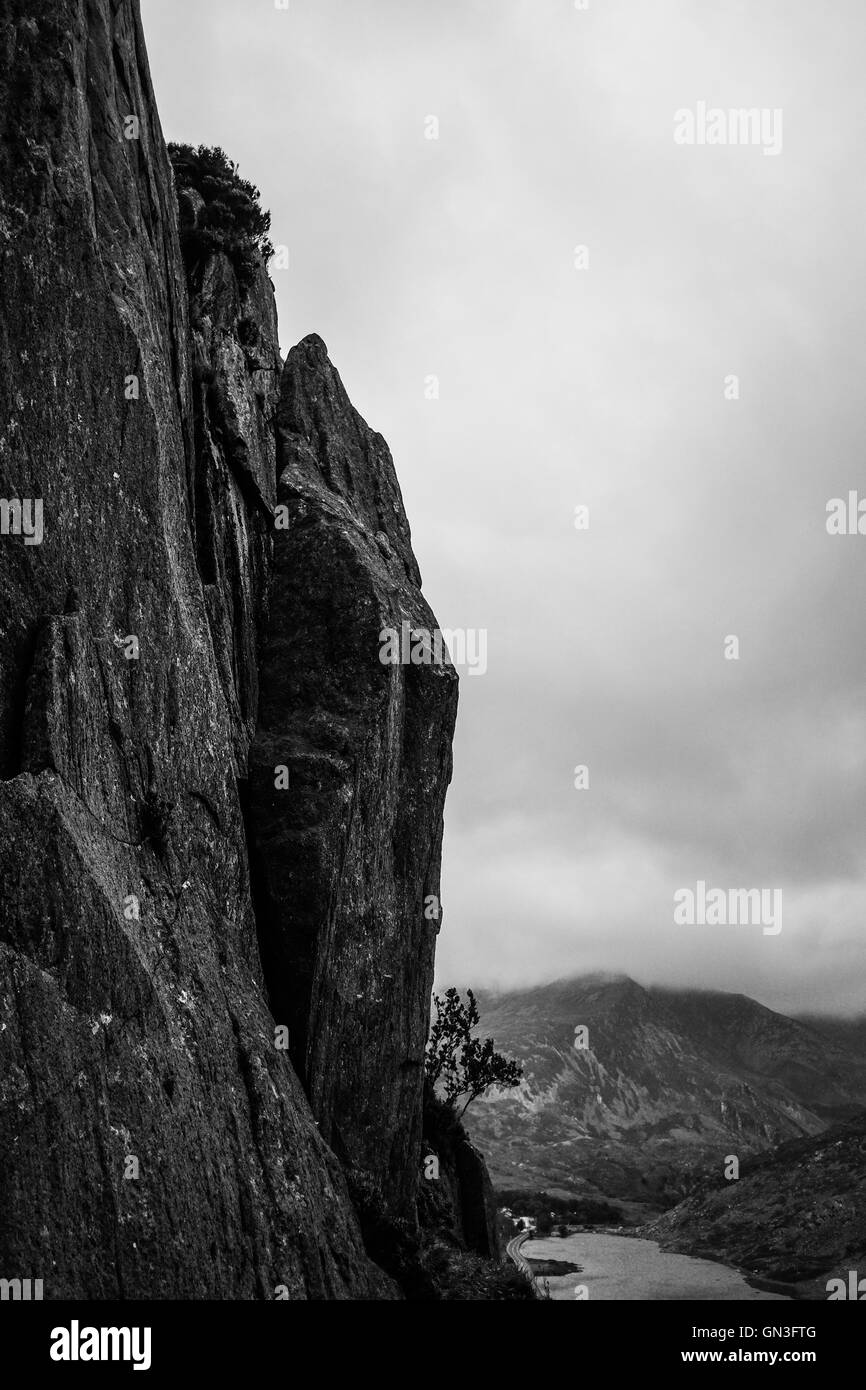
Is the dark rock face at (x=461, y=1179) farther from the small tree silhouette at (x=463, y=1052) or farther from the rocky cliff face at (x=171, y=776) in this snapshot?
the rocky cliff face at (x=171, y=776)

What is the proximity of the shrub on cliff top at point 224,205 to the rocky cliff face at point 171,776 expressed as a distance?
49.8 inches

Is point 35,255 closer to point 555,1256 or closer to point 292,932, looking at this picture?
point 292,932

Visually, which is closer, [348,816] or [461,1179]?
[348,816]

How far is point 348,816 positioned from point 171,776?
8.82m

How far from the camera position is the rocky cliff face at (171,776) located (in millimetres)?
21219

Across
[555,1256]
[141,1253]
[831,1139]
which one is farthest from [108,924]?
[831,1139]

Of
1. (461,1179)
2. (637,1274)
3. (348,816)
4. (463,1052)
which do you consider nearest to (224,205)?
(348,816)

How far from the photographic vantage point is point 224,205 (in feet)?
150

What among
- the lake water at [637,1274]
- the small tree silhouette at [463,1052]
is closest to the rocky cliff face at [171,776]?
the small tree silhouette at [463,1052]

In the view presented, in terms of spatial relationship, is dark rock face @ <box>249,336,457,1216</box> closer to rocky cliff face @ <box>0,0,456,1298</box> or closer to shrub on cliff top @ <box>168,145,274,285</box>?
rocky cliff face @ <box>0,0,456,1298</box>

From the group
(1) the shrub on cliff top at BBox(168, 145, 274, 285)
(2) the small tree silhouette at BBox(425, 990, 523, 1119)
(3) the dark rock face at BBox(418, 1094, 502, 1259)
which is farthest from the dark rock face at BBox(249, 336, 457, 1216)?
(2) the small tree silhouette at BBox(425, 990, 523, 1119)

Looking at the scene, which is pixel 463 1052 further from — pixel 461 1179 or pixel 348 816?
pixel 348 816

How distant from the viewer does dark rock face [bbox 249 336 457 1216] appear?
34062mm

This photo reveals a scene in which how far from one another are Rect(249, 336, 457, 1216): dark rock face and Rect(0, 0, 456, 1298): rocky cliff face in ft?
0.43
